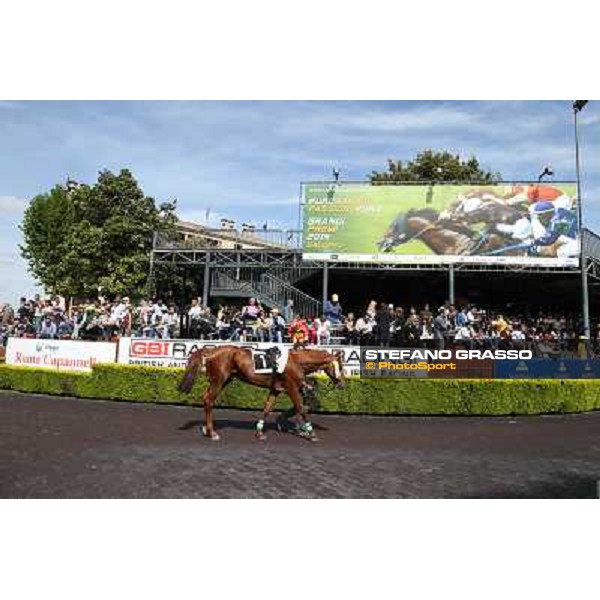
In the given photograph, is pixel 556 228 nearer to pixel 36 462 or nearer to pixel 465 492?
pixel 465 492

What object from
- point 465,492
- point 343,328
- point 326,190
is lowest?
point 465,492

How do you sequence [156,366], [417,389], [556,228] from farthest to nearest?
1. [556,228]
2. [156,366]
3. [417,389]

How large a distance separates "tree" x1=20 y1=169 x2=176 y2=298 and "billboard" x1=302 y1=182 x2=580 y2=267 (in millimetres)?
17249

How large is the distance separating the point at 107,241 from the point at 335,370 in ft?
104

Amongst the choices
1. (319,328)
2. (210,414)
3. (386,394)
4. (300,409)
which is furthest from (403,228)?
(210,414)

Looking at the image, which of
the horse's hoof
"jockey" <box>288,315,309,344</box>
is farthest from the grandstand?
the horse's hoof

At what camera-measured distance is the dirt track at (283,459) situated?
7.54m

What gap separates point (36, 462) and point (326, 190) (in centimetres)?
A: 2176

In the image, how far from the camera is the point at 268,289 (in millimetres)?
28766

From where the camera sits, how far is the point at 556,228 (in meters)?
26.5

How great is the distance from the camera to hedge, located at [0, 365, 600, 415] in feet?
52.3

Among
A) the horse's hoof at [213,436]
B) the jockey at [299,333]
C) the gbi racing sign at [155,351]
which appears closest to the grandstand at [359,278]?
the gbi racing sign at [155,351]

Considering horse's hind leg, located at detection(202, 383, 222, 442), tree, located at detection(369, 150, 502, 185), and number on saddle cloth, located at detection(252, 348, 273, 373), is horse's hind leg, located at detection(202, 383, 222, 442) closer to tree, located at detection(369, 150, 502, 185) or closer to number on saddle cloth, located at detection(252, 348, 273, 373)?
number on saddle cloth, located at detection(252, 348, 273, 373)

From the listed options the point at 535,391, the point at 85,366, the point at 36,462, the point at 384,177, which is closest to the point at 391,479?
the point at 36,462
